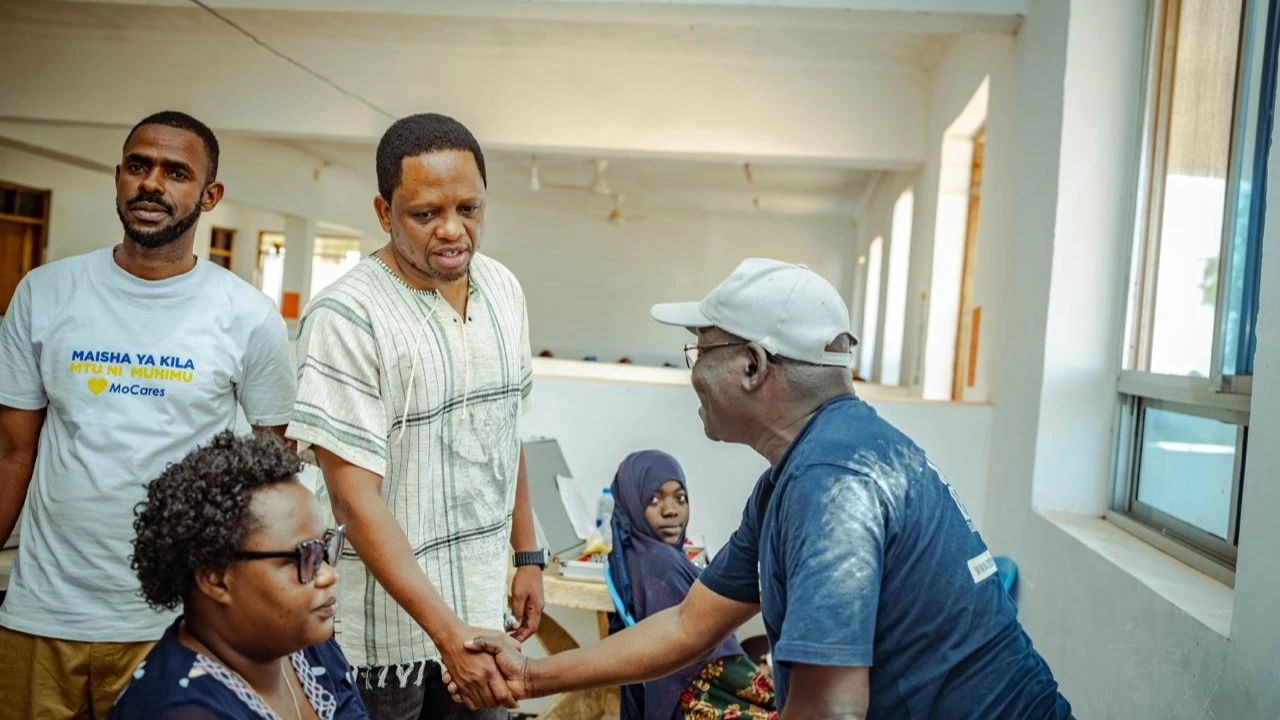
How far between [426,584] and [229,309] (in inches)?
29.9

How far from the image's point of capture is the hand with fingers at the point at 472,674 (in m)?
1.79

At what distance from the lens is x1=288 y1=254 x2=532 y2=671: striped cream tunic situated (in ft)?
5.76

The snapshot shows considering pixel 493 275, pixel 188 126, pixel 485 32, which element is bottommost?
pixel 493 275

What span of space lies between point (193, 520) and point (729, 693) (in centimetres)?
222

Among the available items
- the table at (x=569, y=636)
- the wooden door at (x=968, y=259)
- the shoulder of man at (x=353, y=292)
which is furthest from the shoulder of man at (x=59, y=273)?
the wooden door at (x=968, y=259)

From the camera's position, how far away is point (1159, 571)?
8.03 ft

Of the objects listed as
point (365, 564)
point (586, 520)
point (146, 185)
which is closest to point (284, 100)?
point (586, 520)

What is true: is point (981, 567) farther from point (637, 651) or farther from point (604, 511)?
point (604, 511)

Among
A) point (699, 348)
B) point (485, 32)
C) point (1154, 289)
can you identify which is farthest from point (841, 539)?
point (485, 32)

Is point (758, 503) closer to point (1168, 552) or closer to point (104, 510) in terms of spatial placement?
point (104, 510)

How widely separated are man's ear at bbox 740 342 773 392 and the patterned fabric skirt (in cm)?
188

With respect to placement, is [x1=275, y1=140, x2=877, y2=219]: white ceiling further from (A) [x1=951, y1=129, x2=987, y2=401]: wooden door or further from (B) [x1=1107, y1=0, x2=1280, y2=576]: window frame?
(B) [x1=1107, y1=0, x2=1280, y2=576]: window frame

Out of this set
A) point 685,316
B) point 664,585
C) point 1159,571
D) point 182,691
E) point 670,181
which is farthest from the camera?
point 670,181

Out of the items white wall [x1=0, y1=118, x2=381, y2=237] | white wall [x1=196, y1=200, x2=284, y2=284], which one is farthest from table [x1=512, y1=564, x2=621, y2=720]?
white wall [x1=196, y1=200, x2=284, y2=284]
